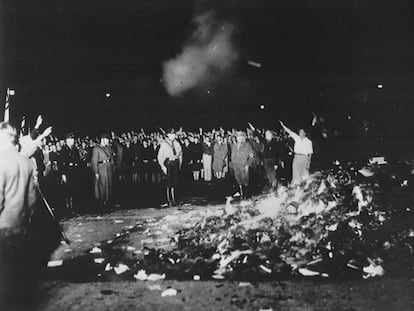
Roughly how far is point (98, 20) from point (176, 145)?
1.65m

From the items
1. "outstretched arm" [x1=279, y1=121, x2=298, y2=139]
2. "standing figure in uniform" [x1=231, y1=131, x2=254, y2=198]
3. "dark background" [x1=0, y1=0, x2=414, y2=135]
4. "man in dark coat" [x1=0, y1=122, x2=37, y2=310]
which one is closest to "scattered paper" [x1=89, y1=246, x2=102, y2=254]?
"man in dark coat" [x1=0, y1=122, x2=37, y2=310]

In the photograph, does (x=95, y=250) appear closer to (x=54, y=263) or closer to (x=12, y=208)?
(x=54, y=263)

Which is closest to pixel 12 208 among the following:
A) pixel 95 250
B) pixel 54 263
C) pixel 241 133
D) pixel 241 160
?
pixel 54 263

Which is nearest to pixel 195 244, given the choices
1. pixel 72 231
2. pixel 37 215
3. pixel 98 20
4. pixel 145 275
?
pixel 145 275

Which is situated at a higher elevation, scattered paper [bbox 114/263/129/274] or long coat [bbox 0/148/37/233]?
long coat [bbox 0/148/37/233]

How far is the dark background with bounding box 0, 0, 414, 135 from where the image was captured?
3.79 meters

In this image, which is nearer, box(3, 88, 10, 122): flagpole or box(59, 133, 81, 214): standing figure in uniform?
box(3, 88, 10, 122): flagpole

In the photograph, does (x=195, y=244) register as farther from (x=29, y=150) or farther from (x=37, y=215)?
(x=29, y=150)

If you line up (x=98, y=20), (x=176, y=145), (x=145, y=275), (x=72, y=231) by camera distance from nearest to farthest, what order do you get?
(x=145, y=275)
(x=98, y=20)
(x=72, y=231)
(x=176, y=145)

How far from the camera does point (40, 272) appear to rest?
3.51 meters

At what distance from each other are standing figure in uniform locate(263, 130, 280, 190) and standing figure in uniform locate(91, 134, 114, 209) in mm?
1827

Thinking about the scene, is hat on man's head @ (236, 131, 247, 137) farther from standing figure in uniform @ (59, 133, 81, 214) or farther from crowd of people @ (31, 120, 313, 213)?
standing figure in uniform @ (59, 133, 81, 214)

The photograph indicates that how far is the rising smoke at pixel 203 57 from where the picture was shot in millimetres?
3846

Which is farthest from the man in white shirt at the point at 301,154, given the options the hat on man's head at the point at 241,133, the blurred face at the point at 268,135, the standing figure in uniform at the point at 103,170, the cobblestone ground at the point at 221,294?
the standing figure in uniform at the point at 103,170
